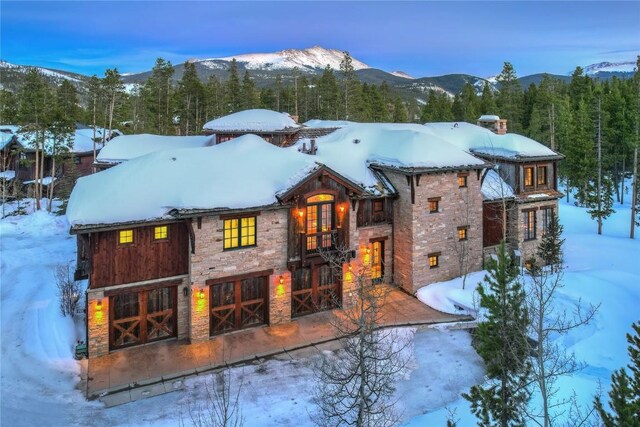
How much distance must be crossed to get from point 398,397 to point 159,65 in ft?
191

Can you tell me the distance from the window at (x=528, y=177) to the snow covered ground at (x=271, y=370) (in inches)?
241

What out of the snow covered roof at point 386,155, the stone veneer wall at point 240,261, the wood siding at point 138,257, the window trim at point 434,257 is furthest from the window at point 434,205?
the wood siding at point 138,257

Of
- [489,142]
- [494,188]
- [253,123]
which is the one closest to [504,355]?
[494,188]

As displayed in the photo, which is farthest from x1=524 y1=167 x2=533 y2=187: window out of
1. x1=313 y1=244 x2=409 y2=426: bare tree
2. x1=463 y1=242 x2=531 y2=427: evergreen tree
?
x1=463 y1=242 x2=531 y2=427: evergreen tree

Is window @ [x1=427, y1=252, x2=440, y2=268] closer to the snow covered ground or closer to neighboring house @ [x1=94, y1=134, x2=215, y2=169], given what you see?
the snow covered ground

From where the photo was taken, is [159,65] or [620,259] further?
[159,65]

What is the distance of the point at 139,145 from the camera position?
32.7 meters

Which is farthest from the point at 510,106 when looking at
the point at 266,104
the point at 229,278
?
the point at 229,278

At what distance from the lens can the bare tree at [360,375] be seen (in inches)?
404

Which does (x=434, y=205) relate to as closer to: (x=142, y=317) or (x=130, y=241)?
(x=130, y=241)

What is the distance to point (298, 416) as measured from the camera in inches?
536

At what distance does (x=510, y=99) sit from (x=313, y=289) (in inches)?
2022

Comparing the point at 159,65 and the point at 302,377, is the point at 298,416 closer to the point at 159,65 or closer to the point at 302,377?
the point at 302,377

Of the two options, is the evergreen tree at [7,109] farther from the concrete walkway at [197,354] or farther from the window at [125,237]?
the concrete walkway at [197,354]
